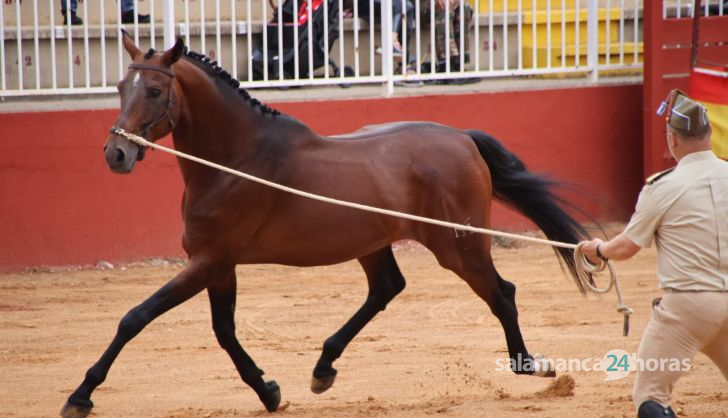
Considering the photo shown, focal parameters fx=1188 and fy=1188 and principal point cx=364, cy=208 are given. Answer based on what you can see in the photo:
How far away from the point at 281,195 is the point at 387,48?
220 inches

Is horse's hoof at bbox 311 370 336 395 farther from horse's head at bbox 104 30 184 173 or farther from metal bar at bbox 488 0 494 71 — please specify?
metal bar at bbox 488 0 494 71

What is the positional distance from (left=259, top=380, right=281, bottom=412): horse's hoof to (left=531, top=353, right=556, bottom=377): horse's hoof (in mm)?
1498

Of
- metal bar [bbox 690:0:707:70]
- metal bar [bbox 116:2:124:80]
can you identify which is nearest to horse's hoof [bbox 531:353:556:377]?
metal bar [bbox 116:2:124:80]

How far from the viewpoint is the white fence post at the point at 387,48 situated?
11.8 metres

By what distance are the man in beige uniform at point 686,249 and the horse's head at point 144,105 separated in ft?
8.83

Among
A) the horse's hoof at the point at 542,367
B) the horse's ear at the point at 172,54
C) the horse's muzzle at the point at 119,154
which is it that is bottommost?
the horse's hoof at the point at 542,367

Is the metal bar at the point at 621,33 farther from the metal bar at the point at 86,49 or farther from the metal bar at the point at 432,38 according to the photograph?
the metal bar at the point at 86,49

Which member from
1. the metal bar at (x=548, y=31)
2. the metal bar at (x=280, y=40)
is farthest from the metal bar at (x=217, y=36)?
the metal bar at (x=548, y=31)

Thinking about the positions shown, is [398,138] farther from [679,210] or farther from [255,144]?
[679,210]

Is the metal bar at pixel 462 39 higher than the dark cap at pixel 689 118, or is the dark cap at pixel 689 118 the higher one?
the metal bar at pixel 462 39

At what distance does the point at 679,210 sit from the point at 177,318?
5414 mm

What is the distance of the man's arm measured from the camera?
4.88 metres

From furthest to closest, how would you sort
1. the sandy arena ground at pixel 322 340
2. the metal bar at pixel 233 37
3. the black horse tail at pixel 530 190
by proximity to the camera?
the metal bar at pixel 233 37 → the black horse tail at pixel 530 190 → the sandy arena ground at pixel 322 340

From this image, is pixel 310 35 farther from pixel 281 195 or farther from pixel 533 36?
pixel 281 195
